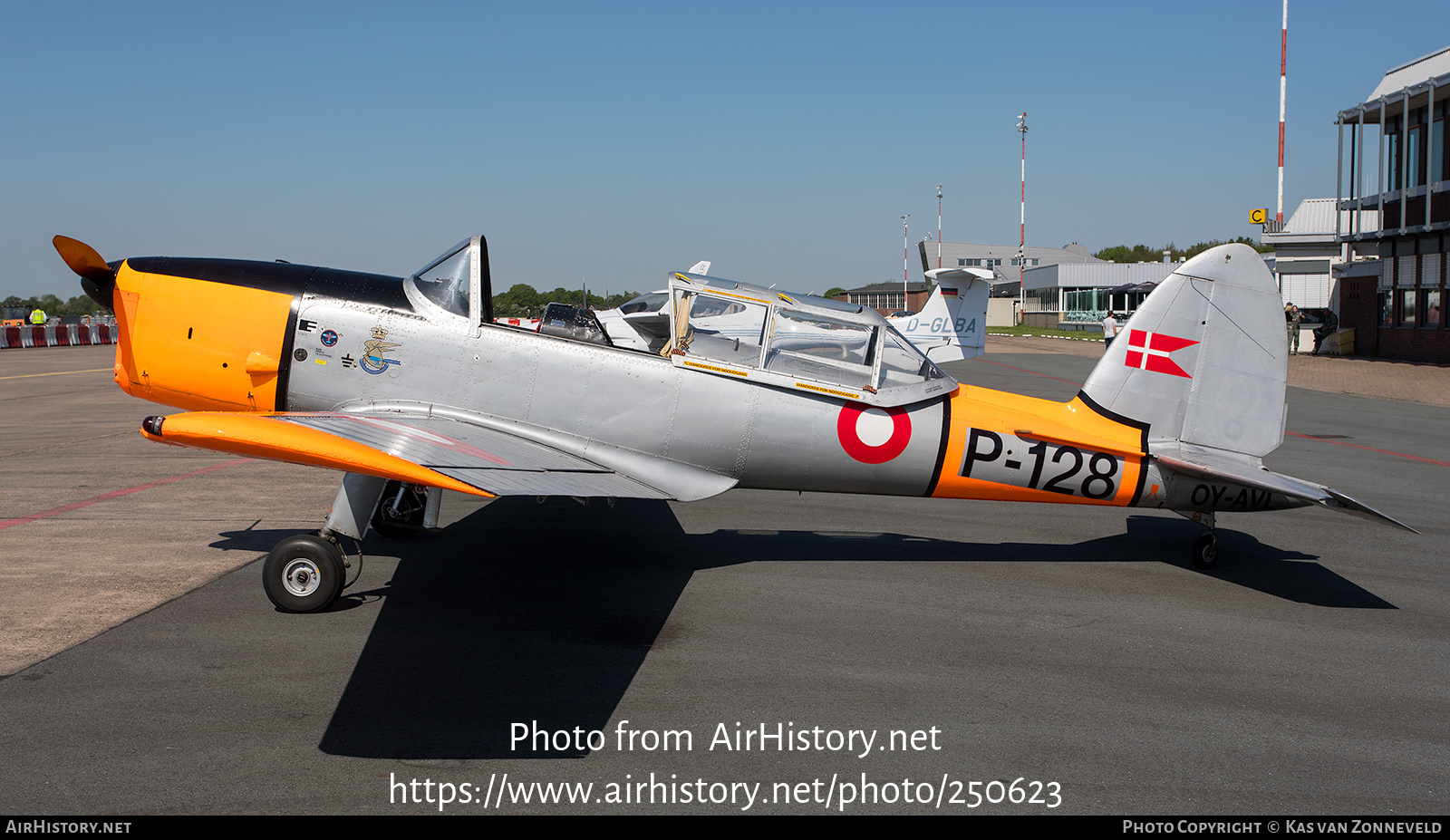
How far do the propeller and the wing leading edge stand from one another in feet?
6.81

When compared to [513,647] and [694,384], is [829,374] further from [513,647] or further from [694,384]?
[513,647]

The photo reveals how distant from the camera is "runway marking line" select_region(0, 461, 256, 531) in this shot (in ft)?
24.5

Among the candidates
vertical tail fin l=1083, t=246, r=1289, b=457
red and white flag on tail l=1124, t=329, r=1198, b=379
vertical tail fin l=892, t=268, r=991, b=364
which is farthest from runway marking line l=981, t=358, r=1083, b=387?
red and white flag on tail l=1124, t=329, r=1198, b=379

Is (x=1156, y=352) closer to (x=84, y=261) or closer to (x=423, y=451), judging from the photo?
(x=423, y=451)

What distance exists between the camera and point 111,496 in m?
8.50

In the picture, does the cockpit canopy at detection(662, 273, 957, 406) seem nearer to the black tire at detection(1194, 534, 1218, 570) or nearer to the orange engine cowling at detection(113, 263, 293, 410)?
the black tire at detection(1194, 534, 1218, 570)

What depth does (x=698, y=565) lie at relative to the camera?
6.84m

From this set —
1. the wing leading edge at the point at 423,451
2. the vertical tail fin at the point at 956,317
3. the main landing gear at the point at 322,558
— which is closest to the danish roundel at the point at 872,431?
the wing leading edge at the point at 423,451

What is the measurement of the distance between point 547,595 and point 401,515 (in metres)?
2.04

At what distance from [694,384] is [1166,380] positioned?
3681mm

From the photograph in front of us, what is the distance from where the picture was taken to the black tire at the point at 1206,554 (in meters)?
6.98

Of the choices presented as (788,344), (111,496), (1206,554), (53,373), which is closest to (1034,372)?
(1206,554)

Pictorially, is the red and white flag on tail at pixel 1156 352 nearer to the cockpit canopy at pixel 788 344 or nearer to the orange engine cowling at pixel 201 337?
the cockpit canopy at pixel 788 344
